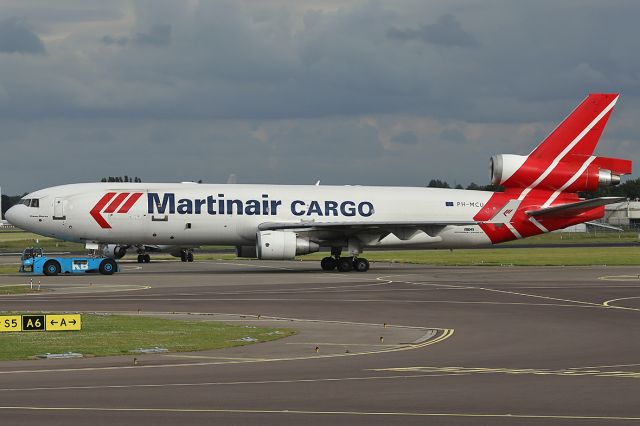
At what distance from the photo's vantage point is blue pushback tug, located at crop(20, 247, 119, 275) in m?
57.7

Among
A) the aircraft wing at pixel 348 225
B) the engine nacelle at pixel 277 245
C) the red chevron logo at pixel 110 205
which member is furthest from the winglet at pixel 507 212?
the red chevron logo at pixel 110 205

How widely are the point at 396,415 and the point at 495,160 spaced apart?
165 ft

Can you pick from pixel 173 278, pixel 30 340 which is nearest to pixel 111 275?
pixel 173 278

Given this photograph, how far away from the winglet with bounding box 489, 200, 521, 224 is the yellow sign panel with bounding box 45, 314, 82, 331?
39068mm

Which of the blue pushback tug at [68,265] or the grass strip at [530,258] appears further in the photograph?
the grass strip at [530,258]

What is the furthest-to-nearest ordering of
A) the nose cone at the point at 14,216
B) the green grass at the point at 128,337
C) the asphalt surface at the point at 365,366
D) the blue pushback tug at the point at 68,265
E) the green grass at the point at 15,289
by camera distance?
1. the nose cone at the point at 14,216
2. the blue pushback tug at the point at 68,265
3. the green grass at the point at 15,289
4. the green grass at the point at 128,337
5. the asphalt surface at the point at 365,366

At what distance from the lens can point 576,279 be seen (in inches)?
2078

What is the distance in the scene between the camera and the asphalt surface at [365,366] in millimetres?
15953

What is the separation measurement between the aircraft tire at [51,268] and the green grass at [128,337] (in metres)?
27.0

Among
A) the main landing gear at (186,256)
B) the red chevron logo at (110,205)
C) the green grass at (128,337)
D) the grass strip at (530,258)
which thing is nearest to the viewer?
the green grass at (128,337)

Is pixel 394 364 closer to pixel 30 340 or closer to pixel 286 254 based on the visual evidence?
pixel 30 340

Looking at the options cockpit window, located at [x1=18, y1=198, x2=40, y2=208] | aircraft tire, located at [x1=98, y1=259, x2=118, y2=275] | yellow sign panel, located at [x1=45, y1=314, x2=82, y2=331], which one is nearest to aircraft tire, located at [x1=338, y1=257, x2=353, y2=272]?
aircraft tire, located at [x1=98, y1=259, x2=118, y2=275]

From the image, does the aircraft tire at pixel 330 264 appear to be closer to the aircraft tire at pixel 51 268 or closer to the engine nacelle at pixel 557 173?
the engine nacelle at pixel 557 173

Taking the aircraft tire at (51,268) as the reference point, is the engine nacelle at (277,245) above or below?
above
